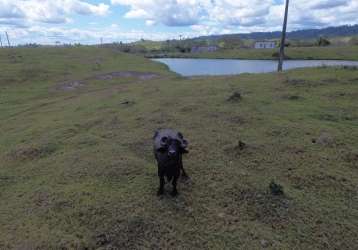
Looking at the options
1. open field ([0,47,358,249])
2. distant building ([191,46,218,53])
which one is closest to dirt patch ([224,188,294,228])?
open field ([0,47,358,249])

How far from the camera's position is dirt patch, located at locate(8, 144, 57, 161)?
905 centimetres

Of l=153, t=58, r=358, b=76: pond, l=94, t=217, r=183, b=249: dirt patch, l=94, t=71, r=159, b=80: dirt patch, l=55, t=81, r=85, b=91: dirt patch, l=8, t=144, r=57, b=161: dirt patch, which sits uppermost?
l=94, t=217, r=183, b=249: dirt patch

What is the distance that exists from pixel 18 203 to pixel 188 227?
390cm

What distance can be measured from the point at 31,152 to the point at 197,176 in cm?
566

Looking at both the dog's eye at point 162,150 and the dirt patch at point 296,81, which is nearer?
the dog's eye at point 162,150

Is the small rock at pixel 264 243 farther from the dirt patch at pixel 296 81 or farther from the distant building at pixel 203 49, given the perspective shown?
the distant building at pixel 203 49

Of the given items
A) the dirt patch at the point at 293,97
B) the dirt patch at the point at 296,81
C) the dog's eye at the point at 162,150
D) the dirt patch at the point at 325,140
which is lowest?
the dirt patch at the point at 325,140

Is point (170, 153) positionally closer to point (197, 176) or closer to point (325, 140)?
point (197, 176)

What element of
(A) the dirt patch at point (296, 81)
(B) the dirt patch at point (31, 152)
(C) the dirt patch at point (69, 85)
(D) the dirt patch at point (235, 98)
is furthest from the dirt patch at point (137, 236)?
(C) the dirt patch at point (69, 85)

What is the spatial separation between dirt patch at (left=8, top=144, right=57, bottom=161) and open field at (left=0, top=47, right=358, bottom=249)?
32 mm

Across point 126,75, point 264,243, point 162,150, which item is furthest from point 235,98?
point 126,75

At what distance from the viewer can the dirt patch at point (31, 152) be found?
356 inches

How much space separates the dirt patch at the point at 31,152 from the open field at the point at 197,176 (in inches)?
1.3

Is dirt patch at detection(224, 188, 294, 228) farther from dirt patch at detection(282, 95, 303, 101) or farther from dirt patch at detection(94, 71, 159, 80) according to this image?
dirt patch at detection(94, 71, 159, 80)
